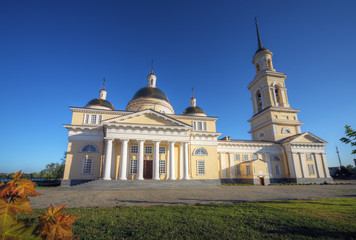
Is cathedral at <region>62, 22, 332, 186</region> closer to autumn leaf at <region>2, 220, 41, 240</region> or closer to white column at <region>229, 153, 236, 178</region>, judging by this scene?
white column at <region>229, 153, 236, 178</region>

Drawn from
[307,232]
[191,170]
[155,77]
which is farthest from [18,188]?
[155,77]

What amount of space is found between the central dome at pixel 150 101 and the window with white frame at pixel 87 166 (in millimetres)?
11794

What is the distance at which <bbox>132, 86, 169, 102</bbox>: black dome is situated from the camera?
111 feet

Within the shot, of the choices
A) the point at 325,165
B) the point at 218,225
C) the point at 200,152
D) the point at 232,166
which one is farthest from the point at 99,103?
the point at 325,165

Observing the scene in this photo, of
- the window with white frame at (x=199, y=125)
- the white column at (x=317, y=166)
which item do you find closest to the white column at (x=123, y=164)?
the window with white frame at (x=199, y=125)

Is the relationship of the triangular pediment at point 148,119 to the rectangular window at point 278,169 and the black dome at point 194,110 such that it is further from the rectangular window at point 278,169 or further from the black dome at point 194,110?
the rectangular window at point 278,169

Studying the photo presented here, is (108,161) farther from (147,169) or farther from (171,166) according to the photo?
(171,166)

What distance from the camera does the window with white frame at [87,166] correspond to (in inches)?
928

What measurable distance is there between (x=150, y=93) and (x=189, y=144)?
13070 millimetres

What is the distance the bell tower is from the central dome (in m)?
19.0

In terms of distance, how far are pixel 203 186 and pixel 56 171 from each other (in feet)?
146

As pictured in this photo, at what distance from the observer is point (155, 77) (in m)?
38.3

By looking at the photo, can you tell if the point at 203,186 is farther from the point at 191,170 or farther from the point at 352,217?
the point at 352,217

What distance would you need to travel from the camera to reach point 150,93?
111 feet
